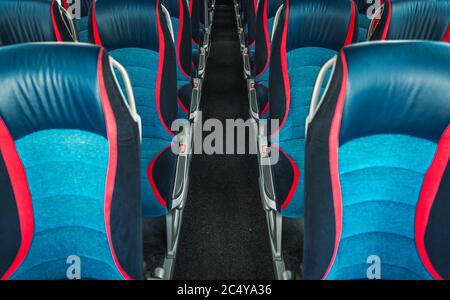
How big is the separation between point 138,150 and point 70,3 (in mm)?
2238

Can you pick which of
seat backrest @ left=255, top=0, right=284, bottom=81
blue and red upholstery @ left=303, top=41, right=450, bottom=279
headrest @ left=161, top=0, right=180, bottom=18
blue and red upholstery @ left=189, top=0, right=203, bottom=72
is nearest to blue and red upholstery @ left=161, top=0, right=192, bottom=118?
headrest @ left=161, top=0, right=180, bottom=18

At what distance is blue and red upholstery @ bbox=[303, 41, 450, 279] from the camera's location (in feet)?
2.82

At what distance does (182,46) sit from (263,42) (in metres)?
0.45

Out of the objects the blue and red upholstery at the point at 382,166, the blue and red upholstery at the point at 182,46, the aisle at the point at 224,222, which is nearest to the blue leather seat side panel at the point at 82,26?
the blue and red upholstery at the point at 182,46

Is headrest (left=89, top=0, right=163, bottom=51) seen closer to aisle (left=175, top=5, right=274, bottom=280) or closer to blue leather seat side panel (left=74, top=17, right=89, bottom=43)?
aisle (left=175, top=5, right=274, bottom=280)

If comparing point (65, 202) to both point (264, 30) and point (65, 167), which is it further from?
point (264, 30)

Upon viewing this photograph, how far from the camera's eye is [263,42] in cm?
212

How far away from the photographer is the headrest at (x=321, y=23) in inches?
60.4

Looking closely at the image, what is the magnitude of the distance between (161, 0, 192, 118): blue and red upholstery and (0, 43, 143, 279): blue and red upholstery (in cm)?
117

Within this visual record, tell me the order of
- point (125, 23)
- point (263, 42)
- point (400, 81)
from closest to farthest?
point (400, 81), point (125, 23), point (263, 42)

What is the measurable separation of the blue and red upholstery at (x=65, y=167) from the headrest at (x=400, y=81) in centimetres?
53

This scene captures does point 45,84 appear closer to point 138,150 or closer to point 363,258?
point 138,150

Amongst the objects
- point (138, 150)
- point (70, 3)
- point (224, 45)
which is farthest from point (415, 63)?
point (224, 45)

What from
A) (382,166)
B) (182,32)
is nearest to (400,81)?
(382,166)
